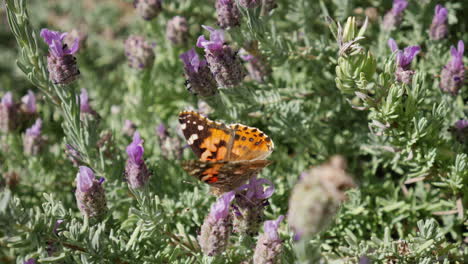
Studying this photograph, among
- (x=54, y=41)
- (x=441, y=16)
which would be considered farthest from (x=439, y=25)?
(x=54, y=41)

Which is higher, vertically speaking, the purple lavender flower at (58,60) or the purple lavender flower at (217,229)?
the purple lavender flower at (58,60)

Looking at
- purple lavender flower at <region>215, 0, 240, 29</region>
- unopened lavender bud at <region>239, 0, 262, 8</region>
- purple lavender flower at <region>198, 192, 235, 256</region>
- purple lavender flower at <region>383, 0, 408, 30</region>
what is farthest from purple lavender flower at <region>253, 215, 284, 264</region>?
purple lavender flower at <region>383, 0, 408, 30</region>

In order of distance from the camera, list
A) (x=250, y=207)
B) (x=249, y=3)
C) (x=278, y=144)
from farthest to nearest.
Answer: (x=278, y=144), (x=249, y=3), (x=250, y=207)

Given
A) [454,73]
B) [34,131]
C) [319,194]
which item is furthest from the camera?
[34,131]

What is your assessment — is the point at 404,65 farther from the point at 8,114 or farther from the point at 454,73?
the point at 8,114

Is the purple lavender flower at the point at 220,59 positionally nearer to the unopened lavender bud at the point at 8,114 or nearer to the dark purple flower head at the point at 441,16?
the dark purple flower head at the point at 441,16

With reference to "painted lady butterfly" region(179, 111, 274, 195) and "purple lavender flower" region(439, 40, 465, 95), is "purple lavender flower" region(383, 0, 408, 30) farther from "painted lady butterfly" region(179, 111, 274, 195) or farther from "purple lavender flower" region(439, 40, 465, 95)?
"painted lady butterfly" region(179, 111, 274, 195)

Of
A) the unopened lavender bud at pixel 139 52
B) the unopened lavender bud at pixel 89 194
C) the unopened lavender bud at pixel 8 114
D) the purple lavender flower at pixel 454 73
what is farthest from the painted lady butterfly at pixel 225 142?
the unopened lavender bud at pixel 8 114
